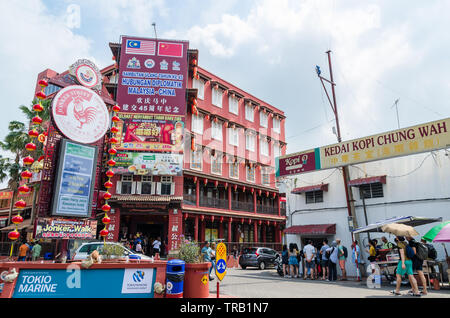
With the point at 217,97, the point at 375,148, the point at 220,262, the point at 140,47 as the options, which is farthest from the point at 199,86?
the point at 220,262

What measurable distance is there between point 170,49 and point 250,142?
13.3 meters

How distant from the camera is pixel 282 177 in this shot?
2053 centimetres

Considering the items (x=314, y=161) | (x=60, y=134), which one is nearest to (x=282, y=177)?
(x=314, y=161)

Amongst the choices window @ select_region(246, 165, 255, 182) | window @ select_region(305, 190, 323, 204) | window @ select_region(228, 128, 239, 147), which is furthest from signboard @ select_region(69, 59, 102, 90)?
window @ select_region(246, 165, 255, 182)

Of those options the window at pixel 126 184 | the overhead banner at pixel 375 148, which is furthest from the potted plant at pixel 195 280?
the window at pixel 126 184

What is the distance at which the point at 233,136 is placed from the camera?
1324 inches

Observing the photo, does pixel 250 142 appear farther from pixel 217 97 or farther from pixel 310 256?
pixel 310 256

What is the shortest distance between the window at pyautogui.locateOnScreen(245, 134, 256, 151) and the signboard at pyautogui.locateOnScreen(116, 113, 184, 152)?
1046 cm

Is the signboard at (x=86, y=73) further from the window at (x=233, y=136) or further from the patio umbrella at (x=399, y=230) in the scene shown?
the window at (x=233, y=136)

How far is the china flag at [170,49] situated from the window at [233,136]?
9.52 m

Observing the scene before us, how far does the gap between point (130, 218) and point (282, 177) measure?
14.2m

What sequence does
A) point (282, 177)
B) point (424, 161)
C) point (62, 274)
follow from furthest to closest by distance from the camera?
point (282, 177), point (424, 161), point (62, 274)
